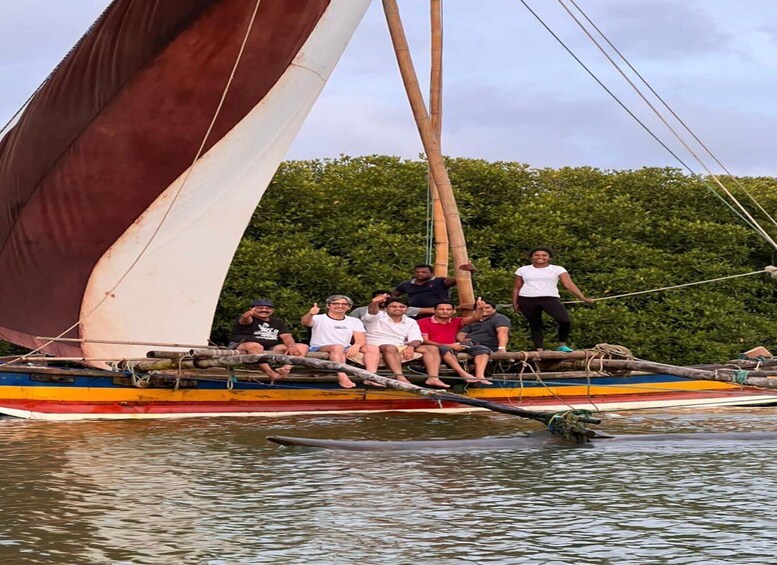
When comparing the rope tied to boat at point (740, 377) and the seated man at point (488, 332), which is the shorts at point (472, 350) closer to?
the seated man at point (488, 332)

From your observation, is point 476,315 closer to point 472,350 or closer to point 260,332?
point 472,350

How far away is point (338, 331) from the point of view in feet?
42.6

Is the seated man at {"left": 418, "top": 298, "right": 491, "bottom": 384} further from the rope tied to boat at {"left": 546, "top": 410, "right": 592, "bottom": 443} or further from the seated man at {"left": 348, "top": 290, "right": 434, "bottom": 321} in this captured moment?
the rope tied to boat at {"left": 546, "top": 410, "right": 592, "bottom": 443}

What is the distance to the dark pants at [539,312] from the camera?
13.9m

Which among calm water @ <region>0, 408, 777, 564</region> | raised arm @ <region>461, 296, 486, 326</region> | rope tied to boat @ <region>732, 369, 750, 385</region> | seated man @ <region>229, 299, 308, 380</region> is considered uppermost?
raised arm @ <region>461, 296, 486, 326</region>

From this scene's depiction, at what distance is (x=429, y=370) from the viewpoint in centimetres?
1299

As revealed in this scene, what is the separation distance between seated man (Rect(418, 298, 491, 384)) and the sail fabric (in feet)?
7.61

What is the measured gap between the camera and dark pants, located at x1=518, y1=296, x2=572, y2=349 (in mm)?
13852

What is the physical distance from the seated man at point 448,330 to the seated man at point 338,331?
29.9 inches

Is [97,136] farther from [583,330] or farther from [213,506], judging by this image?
[583,330]

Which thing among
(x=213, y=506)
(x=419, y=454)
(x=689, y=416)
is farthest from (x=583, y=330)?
(x=213, y=506)

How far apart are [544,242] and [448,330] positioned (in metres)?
5.31

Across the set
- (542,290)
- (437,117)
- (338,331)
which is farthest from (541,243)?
(338,331)

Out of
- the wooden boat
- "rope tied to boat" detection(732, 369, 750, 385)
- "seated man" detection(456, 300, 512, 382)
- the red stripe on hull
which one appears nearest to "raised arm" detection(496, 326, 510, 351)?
"seated man" detection(456, 300, 512, 382)
